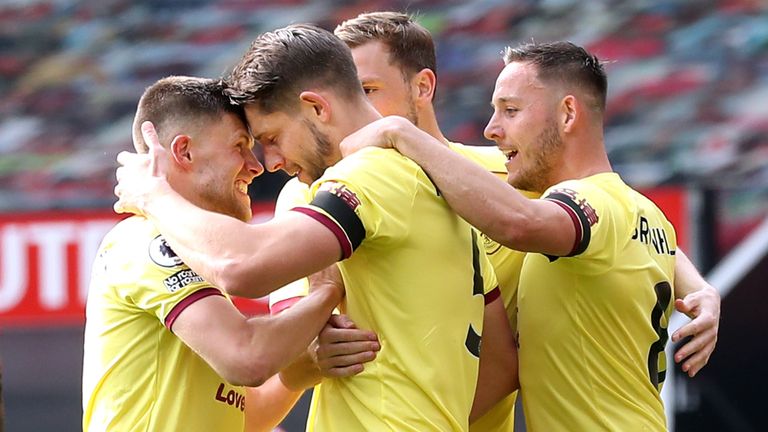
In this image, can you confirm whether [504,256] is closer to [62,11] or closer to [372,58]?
[372,58]

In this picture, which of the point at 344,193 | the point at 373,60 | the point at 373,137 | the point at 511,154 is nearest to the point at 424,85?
the point at 373,60

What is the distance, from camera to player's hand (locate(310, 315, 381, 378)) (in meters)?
2.94

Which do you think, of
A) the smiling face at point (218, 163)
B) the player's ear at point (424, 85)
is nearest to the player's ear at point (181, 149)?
the smiling face at point (218, 163)

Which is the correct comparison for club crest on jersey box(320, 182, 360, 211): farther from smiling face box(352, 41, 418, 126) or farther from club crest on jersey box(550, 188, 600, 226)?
smiling face box(352, 41, 418, 126)

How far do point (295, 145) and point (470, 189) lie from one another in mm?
464

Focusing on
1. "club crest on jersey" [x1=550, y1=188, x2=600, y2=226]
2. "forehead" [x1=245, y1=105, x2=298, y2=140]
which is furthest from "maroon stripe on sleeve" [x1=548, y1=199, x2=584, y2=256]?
"forehead" [x1=245, y1=105, x2=298, y2=140]

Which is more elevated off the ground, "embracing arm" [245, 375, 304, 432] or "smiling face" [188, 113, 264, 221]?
"smiling face" [188, 113, 264, 221]

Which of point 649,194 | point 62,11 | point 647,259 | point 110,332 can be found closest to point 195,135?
point 110,332

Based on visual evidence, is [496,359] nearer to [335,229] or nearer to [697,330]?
[697,330]

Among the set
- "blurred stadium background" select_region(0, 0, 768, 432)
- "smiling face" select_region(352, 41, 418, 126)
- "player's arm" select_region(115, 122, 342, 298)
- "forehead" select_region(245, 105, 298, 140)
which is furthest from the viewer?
"blurred stadium background" select_region(0, 0, 768, 432)

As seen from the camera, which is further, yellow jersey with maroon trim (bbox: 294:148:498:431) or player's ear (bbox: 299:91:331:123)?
player's ear (bbox: 299:91:331:123)

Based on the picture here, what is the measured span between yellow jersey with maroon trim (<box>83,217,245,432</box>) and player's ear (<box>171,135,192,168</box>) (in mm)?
186

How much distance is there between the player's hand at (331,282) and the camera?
307 cm

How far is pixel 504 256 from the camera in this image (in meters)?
3.86
